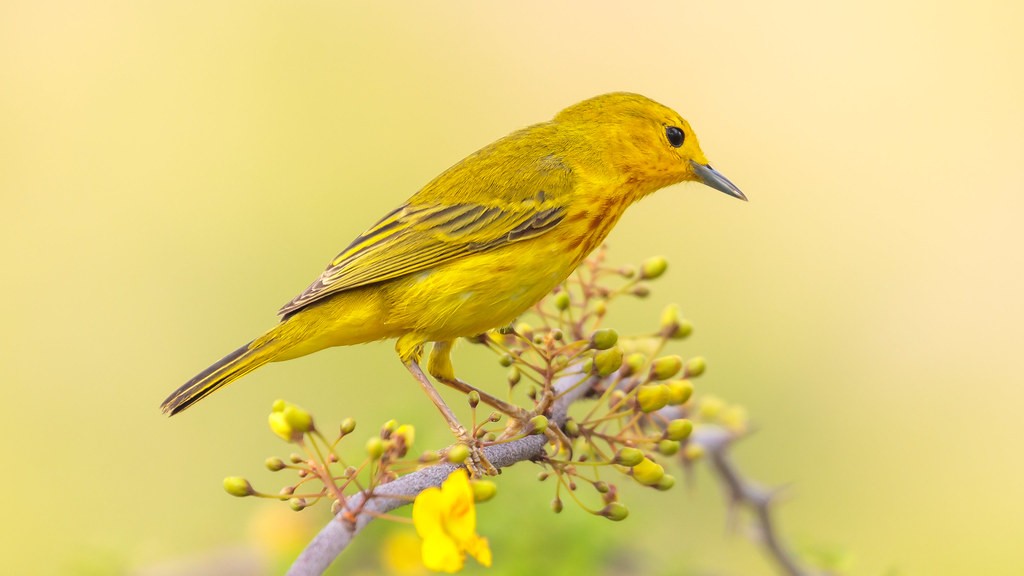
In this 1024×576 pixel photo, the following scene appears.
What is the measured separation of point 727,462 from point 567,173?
1.09m

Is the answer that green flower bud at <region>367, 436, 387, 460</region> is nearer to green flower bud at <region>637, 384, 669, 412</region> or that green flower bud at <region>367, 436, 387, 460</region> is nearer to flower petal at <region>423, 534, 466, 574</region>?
flower petal at <region>423, 534, 466, 574</region>

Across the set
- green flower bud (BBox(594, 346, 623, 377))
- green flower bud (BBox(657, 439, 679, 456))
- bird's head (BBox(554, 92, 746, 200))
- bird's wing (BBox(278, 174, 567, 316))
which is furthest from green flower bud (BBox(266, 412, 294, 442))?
bird's head (BBox(554, 92, 746, 200))

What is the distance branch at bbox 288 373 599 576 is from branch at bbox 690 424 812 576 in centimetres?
84

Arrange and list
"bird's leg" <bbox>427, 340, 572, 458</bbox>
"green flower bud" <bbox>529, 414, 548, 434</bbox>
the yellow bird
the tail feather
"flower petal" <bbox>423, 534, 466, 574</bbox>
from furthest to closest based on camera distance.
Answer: the yellow bird, "bird's leg" <bbox>427, 340, 572, 458</bbox>, the tail feather, "green flower bud" <bbox>529, 414, 548, 434</bbox>, "flower petal" <bbox>423, 534, 466, 574</bbox>

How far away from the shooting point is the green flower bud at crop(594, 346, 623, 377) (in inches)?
85.4

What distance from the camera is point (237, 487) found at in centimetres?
191

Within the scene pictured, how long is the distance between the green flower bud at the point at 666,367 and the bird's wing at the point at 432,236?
932 millimetres

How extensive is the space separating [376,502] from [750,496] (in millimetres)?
1457

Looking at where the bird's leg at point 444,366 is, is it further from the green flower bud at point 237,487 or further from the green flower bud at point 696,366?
the green flower bud at point 237,487

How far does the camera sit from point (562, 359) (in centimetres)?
242

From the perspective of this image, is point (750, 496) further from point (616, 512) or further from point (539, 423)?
point (539, 423)

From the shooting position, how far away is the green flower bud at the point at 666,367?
2262 mm

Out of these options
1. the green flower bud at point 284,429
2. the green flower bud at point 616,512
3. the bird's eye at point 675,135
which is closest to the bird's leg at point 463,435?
the green flower bud at point 616,512

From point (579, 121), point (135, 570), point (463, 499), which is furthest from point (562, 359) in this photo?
point (135, 570)
